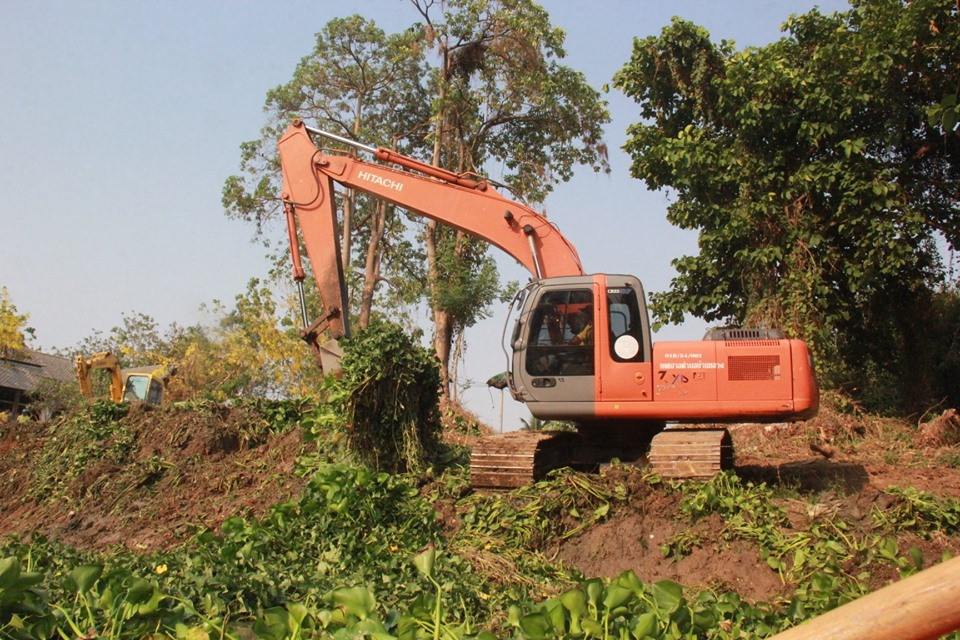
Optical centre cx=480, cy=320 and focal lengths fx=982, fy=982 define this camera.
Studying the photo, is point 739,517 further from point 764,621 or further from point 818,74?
point 818,74

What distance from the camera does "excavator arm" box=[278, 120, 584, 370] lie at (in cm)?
1112

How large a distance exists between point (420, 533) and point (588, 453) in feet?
8.51

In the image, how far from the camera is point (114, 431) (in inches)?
495

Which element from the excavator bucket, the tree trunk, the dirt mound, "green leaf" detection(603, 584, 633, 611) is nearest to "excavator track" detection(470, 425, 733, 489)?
the dirt mound

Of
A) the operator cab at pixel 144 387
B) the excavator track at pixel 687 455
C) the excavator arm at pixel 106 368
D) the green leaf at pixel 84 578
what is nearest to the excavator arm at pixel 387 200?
the excavator track at pixel 687 455

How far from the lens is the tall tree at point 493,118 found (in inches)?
807

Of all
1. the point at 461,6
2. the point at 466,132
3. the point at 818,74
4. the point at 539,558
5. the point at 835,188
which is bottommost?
the point at 539,558

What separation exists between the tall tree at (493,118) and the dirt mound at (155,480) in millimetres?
8435

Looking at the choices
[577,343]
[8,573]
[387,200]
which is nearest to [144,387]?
[387,200]

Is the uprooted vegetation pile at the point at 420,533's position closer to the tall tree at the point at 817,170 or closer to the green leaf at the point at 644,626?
the green leaf at the point at 644,626

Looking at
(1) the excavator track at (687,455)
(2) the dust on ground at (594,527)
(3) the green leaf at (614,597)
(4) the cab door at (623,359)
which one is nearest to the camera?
(3) the green leaf at (614,597)

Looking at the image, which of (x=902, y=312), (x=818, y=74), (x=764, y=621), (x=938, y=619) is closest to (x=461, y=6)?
(x=818, y=74)

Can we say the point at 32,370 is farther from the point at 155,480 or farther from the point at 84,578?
the point at 84,578

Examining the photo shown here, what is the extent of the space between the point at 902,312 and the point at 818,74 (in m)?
3.97
